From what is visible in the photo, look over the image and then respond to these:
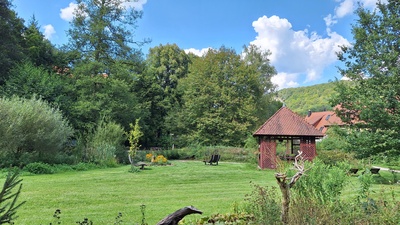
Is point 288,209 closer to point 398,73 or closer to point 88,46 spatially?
point 398,73

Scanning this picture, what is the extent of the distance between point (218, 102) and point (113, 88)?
1222cm

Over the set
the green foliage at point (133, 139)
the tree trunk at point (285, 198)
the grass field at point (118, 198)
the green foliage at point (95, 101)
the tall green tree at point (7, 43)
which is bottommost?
the grass field at point (118, 198)

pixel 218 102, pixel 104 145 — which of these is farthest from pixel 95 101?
pixel 218 102

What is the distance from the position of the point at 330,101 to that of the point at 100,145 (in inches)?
494

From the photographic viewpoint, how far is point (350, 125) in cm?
1238

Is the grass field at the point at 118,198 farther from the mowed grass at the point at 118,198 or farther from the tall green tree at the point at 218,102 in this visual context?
the tall green tree at the point at 218,102

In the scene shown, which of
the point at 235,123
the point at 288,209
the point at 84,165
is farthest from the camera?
the point at 235,123

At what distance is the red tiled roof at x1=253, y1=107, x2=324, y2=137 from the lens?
59.1 feet

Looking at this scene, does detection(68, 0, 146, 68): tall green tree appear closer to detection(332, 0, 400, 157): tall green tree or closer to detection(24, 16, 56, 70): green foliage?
detection(24, 16, 56, 70): green foliage

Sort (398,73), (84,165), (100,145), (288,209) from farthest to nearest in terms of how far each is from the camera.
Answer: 1. (100,145)
2. (84,165)
3. (398,73)
4. (288,209)

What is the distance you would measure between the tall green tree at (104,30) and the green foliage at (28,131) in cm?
902

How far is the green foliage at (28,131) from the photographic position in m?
12.8

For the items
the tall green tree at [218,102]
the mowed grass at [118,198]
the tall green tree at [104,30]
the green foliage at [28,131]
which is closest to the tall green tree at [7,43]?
the tall green tree at [104,30]

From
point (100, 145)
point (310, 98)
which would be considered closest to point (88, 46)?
point (100, 145)
